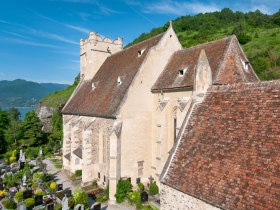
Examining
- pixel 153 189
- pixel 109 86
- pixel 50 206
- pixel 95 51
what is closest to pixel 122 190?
pixel 153 189

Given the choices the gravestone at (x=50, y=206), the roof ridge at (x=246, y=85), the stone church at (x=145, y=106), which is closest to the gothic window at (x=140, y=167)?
the stone church at (x=145, y=106)

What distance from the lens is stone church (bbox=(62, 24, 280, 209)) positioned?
2030 centimetres

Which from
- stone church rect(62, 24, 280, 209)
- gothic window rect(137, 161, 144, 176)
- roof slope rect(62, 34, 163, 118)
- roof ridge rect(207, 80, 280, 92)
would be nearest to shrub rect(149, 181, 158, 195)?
stone church rect(62, 24, 280, 209)

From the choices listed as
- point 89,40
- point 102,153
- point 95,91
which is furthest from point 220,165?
point 89,40

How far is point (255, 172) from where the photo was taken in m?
9.59

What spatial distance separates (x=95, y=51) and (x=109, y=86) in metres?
9.74

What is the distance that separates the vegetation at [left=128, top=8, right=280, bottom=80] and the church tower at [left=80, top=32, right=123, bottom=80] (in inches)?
1288

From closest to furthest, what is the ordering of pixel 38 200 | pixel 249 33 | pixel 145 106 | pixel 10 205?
pixel 10 205
pixel 38 200
pixel 145 106
pixel 249 33

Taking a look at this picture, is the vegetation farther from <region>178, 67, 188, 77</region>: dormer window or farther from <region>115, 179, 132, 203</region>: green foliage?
<region>115, 179, 132, 203</region>: green foliage

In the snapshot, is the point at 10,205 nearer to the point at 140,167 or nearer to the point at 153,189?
the point at 140,167

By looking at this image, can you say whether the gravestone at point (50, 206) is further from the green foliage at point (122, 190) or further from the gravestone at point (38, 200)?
the green foliage at point (122, 190)

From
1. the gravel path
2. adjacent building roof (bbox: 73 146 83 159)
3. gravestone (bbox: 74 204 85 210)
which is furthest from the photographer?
adjacent building roof (bbox: 73 146 83 159)

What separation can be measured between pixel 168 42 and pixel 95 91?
33.6 ft

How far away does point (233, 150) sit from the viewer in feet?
35.3
